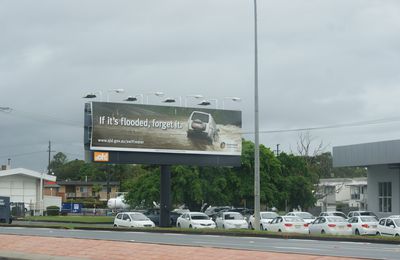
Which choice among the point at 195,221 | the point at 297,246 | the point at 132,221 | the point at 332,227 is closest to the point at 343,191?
the point at 195,221

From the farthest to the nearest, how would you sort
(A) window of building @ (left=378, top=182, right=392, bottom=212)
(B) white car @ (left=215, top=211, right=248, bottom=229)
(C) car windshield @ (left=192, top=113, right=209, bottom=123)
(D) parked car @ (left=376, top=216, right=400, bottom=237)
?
(A) window of building @ (left=378, top=182, right=392, bottom=212), (C) car windshield @ (left=192, top=113, right=209, bottom=123), (B) white car @ (left=215, top=211, right=248, bottom=229), (D) parked car @ (left=376, top=216, right=400, bottom=237)

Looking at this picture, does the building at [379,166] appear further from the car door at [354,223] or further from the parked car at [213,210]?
the car door at [354,223]

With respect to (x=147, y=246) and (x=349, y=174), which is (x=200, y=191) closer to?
(x=147, y=246)

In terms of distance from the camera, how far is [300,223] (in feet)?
128

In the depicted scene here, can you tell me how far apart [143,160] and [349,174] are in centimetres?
10210

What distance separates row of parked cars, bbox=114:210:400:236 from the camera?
116ft

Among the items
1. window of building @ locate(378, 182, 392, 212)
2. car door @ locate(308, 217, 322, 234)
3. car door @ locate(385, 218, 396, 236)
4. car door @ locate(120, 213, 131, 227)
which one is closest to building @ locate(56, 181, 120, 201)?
window of building @ locate(378, 182, 392, 212)

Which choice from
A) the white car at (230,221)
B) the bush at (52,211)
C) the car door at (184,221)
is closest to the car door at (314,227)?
the white car at (230,221)

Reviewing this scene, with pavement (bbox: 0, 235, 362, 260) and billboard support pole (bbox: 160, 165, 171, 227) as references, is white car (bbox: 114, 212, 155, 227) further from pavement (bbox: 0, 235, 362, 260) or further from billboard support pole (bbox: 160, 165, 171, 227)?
pavement (bbox: 0, 235, 362, 260)

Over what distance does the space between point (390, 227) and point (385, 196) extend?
21.2 metres

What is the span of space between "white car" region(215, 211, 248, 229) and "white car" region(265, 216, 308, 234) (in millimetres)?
4739

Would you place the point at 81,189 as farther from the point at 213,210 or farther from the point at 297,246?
the point at 297,246

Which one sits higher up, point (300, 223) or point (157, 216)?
point (300, 223)

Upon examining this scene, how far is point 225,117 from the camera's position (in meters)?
53.8
